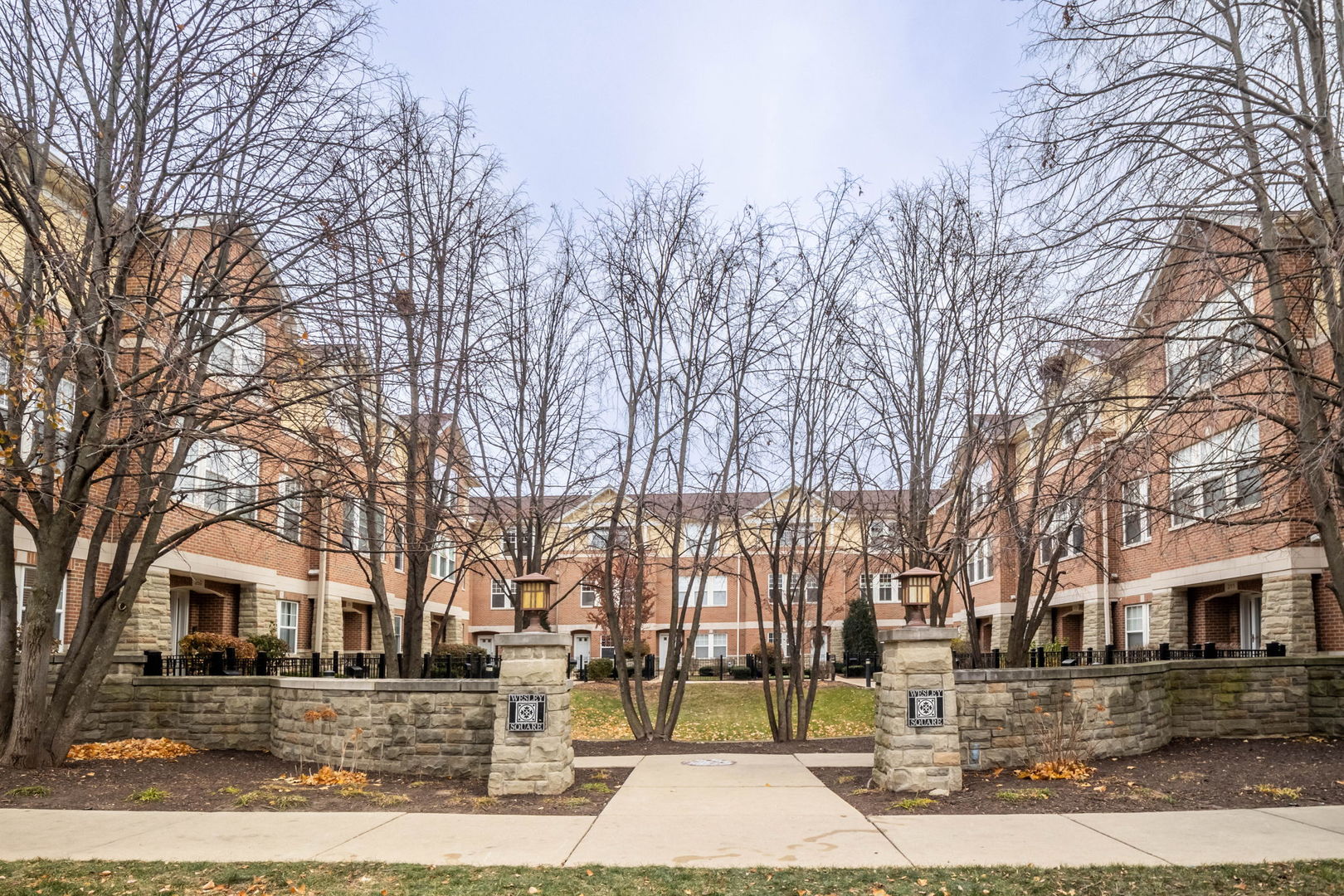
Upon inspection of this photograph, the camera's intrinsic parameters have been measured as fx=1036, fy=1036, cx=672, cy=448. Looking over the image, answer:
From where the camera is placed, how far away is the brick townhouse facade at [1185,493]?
9633 mm

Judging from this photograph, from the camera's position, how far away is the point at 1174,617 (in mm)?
24750

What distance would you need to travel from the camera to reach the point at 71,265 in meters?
7.76

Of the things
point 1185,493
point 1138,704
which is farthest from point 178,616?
point 1185,493

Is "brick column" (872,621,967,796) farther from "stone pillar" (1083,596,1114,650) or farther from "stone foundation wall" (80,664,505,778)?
"stone pillar" (1083,596,1114,650)

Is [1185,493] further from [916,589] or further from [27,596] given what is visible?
[27,596]

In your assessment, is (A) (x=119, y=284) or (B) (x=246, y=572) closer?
(A) (x=119, y=284)

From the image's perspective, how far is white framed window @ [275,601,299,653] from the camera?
25.6 meters

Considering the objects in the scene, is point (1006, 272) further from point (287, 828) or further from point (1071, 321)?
point (287, 828)

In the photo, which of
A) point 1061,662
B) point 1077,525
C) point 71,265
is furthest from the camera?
point 1061,662

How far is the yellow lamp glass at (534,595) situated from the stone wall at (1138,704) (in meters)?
4.95

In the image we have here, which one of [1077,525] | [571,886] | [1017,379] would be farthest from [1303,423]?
[571,886]

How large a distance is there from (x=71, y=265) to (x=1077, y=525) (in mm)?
11181

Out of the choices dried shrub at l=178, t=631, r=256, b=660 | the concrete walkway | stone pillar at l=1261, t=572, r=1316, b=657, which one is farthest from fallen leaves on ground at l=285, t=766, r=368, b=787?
stone pillar at l=1261, t=572, r=1316, b=657

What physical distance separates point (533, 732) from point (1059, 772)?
5.72 m
